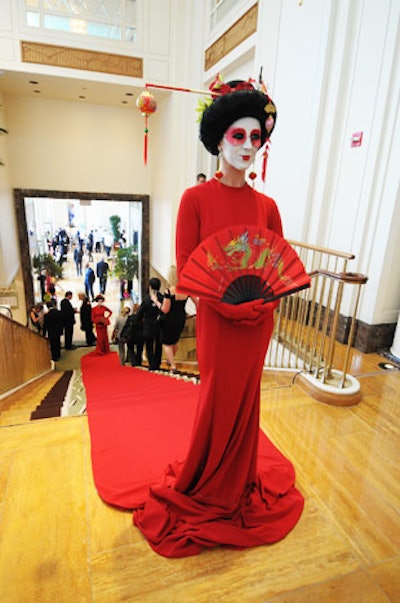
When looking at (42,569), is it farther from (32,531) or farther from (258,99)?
(258,99)

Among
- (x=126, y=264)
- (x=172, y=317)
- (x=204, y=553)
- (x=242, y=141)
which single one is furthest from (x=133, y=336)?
(x=126, y=264)

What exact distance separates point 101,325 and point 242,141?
5.20m

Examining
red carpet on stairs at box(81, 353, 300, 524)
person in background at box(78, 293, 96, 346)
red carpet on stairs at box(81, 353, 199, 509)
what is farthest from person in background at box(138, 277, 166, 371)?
person in background at box(78, 293, 96, 346)

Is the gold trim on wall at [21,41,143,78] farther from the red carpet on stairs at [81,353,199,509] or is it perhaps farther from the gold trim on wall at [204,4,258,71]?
the red carpet on stairs at [81,353,199,509]

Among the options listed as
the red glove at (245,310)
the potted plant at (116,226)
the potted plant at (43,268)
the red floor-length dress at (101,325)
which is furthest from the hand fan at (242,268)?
the potted plant at (116,226)

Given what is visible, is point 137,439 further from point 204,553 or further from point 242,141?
point 242,141

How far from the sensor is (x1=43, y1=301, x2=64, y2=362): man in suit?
6.38 metres

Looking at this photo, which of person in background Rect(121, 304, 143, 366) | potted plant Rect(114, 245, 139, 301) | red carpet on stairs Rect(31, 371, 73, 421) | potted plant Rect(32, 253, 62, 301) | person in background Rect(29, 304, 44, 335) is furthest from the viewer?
potted plant Rect(114, 245, 139, 301)

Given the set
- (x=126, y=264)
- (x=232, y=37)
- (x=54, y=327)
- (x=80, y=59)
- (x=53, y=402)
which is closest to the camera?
(x=53, y=402)

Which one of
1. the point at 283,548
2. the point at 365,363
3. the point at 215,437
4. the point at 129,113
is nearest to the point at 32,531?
the point at 215,437

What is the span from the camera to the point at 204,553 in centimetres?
161

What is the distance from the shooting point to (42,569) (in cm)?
151

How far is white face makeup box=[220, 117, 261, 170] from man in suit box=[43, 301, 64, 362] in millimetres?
5611

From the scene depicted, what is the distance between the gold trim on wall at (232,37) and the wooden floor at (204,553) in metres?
5.99
